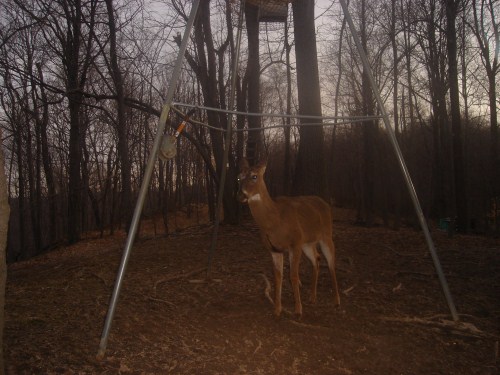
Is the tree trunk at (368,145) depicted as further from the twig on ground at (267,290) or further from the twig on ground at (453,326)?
the twig on ground at (453,326)

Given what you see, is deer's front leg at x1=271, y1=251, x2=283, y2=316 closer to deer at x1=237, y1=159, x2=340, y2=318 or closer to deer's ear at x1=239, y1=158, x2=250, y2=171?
deer at x1=237, y1=159, x2=340, y2=318

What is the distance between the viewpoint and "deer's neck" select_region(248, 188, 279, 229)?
4863mm

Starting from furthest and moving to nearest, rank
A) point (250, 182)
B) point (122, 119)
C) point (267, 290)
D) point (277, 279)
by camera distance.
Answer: point (122, 119)
point (267, 290)
point (277, 279)
point (250, 182)

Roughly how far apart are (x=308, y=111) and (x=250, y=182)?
3902 millimetres

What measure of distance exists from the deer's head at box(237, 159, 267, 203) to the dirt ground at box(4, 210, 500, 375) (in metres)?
1.40

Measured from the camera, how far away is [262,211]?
4891 millimetres

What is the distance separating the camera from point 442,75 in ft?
63.8

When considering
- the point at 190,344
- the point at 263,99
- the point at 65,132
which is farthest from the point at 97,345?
the point at 263,99

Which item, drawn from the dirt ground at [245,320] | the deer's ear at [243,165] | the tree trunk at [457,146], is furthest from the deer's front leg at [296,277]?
the tree trunk at [457,146]

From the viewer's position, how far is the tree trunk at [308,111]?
27.0 ft

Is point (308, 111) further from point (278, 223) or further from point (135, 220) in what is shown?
point (135, 220)

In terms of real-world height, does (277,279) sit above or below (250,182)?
below

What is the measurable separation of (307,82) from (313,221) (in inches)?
154

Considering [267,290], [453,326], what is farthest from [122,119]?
[453,326]
